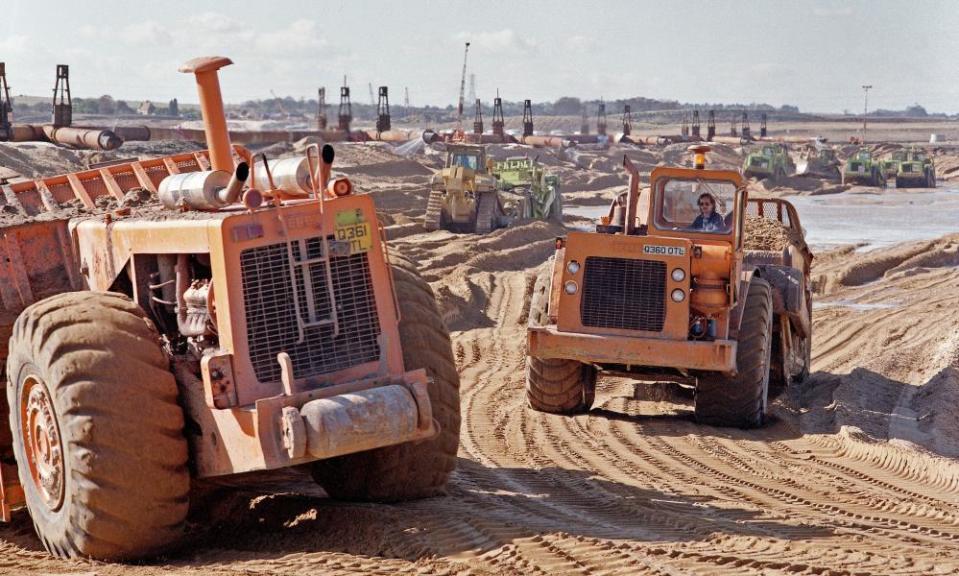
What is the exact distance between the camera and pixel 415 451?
8.05 m

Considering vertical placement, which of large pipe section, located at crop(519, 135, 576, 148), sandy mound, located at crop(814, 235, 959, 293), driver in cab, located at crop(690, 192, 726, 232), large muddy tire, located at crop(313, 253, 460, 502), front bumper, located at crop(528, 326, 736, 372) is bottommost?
sandy mound, located at crop(814, 235, 959, 293)

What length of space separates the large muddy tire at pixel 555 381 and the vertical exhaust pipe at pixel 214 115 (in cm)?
484

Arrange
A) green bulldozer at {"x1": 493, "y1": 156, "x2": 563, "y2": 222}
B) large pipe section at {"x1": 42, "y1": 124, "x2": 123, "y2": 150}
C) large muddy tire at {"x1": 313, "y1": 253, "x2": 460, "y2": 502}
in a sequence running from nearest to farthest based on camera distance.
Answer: large muddy tire at {"x1": 313, "y1": 253, "x2": 460, "y2": 502} → large pipe section at {"x1": 42, "y1": 124, "x2": 123, "y2": 150} → green bulldozer at {"x1": 493, "y1": 156, "x2": 563, "y2": 222}

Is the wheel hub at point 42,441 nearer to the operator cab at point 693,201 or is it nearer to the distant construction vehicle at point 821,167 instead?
the operator cab at point 693,201

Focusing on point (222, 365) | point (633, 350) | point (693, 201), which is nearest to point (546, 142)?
point (693, 201)

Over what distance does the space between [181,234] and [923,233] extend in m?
31.2

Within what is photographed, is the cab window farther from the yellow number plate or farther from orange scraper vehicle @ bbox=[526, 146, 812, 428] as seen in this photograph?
the yellow number plate

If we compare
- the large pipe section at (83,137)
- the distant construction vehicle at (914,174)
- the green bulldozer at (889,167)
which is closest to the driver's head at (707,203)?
the large pipe section at (83,137)

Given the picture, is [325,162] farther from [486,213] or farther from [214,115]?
[486,213]

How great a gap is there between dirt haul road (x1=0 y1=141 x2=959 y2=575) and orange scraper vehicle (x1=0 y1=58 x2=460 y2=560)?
0.34 metres

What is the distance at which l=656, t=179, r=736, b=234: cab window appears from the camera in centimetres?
1250

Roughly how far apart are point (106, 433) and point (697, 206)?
23.5 feet

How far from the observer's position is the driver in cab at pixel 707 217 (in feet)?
41.0

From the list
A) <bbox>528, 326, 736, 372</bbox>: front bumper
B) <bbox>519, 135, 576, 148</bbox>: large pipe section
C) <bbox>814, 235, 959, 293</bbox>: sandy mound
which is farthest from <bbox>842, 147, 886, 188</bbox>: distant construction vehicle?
<bbox>528, 326, 736, 372</bbox>: front bumper
